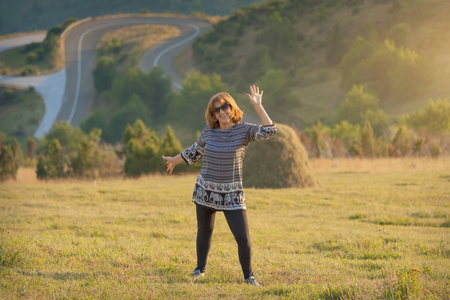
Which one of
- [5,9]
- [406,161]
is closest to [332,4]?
[406,161]

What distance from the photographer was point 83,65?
82562 mm

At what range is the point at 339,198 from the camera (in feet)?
47.6

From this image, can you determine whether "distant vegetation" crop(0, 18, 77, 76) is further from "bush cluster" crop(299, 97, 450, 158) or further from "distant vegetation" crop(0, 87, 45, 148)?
"bush cluster" crop(299, 97, 450, 158)

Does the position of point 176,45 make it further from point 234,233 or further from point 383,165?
point 234,233

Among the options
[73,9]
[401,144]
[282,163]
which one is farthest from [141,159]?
[73,9]

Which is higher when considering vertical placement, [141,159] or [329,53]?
[329,53]

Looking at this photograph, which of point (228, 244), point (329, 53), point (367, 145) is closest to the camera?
point (228, 244)

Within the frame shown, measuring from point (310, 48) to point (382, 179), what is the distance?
58.5m

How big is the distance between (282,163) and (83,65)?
71.1m

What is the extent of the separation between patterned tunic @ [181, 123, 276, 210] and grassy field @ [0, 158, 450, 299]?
0.97 m

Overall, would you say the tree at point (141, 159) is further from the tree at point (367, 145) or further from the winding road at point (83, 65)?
the winding road at point (83, 65)

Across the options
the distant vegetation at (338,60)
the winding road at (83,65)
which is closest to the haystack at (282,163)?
the distant vegetation at (338,60)

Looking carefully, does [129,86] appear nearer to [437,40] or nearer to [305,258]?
[437,40]

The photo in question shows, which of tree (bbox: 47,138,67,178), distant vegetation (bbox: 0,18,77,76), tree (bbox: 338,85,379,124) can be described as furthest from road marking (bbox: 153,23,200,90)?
tree (bbox: 47,138,67,178)
